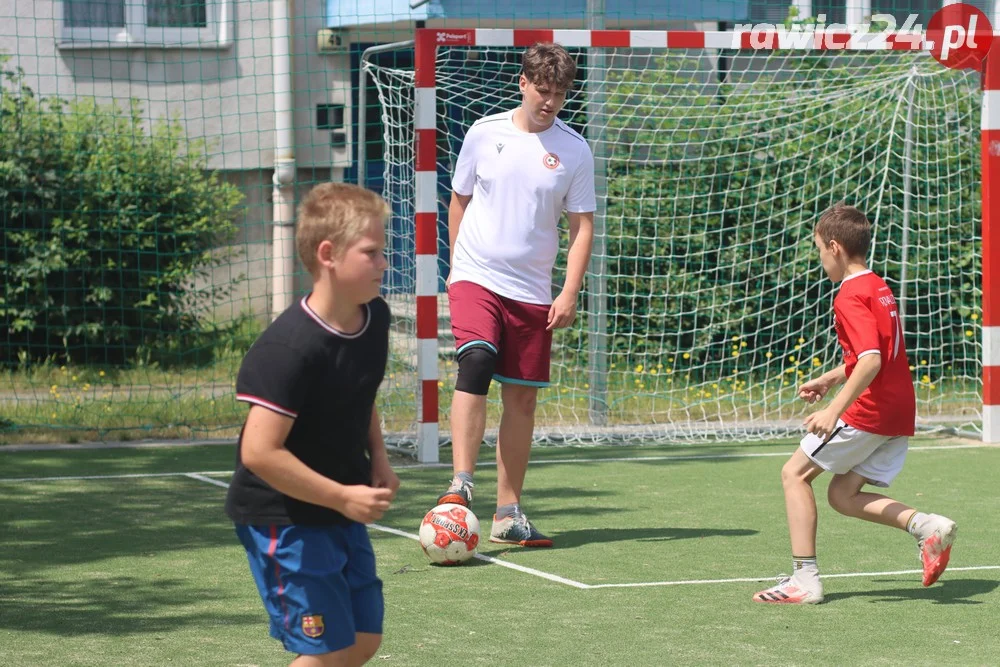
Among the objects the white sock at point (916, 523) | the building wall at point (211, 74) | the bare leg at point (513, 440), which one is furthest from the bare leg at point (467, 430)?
the building wall at point (211, 74)

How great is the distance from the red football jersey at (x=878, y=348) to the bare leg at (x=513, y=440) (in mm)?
1640

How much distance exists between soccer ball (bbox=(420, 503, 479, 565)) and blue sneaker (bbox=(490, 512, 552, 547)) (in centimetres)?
47

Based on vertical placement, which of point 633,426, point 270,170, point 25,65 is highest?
point 25,65

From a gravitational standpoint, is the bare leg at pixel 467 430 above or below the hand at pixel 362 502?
below

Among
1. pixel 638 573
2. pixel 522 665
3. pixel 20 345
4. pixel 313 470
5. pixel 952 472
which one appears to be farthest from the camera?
pixel 20 345

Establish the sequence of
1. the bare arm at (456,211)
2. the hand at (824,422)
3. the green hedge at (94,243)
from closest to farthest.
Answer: the hand at (824,422), the bare arm at (456,211), the green hedge at (94,243)

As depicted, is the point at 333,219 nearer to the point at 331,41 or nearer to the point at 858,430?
the point at 858,430

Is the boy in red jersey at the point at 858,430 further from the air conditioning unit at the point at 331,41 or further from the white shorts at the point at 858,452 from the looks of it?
the air conditioning unit at the point at 331,41

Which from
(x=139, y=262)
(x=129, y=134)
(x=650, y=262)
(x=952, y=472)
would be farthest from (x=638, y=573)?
(x=129, y=134)

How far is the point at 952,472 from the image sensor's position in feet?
29.5

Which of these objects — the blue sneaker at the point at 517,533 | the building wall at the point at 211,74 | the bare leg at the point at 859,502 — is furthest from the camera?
the building wall at the point at 211,74

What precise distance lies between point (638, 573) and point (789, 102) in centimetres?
689

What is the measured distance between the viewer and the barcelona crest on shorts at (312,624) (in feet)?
11.3

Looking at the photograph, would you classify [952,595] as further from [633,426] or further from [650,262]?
[650,262]
